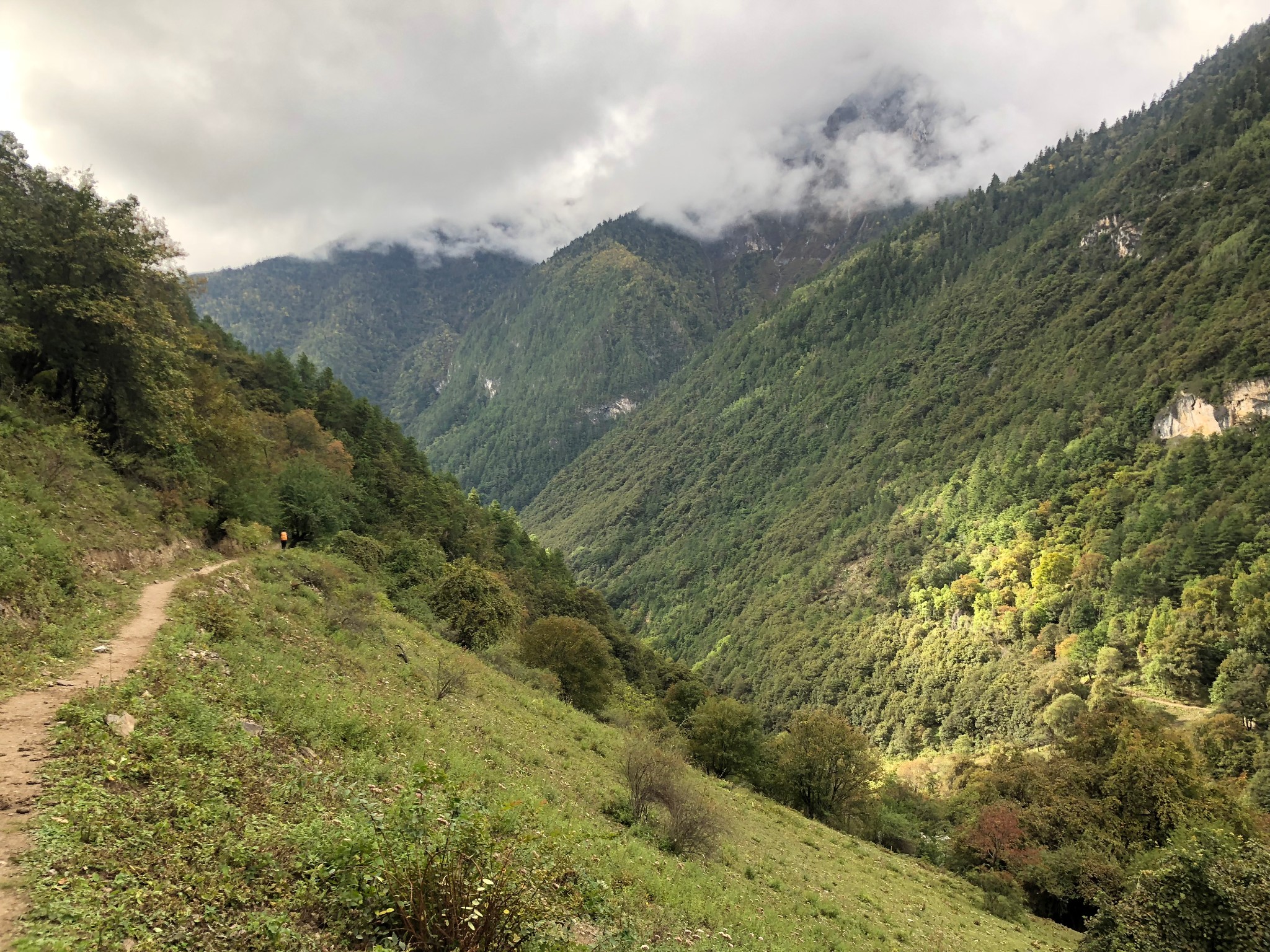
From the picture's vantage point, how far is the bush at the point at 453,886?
563 centimetres

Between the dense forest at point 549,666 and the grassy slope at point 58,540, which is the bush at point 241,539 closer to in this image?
the dense forest at point 549,666

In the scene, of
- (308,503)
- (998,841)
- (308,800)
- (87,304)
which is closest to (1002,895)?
(998,841)

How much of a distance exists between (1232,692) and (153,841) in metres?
111

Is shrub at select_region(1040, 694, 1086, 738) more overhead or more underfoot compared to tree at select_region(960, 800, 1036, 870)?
more overhead

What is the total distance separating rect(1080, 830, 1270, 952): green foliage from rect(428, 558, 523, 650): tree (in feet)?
92.9

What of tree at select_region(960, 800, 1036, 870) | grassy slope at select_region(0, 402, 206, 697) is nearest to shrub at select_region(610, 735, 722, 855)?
grassy slope at select_region(0, 402, 206, 697)

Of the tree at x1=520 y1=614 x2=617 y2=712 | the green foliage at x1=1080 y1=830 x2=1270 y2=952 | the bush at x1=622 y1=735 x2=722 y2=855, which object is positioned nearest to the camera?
the green foliage at x1=1080 y1=830 x2=1270 y2=952

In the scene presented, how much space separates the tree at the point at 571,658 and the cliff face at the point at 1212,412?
447 feet

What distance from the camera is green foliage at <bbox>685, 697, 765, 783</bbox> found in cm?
4259

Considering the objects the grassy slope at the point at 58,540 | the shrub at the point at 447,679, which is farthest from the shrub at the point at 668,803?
the grassy slope at the point at 58,540

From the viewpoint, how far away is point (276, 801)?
7918 millimetres

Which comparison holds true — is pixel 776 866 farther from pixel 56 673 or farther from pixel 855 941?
pixel 56 673

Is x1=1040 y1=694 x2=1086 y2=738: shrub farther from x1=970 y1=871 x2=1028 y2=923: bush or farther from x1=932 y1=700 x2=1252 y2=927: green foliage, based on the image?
x1=970 y1=871 x2=1028 y2=923: bush

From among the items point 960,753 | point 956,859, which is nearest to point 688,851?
point 956,859
